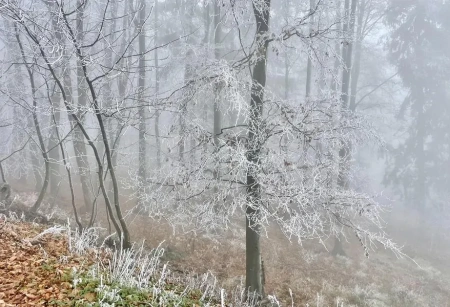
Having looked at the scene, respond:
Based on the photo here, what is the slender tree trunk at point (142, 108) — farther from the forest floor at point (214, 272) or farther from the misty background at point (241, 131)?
the forest floor at point (214, 272)

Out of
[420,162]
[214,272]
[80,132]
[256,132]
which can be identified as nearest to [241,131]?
[256,132]

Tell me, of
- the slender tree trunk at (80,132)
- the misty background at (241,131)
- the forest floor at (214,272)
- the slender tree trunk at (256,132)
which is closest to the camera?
the forest floor at (214,272)

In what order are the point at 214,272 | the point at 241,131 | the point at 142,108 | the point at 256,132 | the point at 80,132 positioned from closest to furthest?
the point at 241,131, the point at 256,132, the point at 142,108, the point at 214,272, the point at 80,132

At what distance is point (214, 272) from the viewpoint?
9359 mm

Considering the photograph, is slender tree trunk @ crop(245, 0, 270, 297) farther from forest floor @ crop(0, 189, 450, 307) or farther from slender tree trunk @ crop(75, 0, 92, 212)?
slender tree trunk @ crop(75, 0, 92, 212)

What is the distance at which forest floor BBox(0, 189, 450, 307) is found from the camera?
341 cm

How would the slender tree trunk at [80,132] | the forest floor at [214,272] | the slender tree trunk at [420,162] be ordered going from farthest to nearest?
the slender tree trunk at [420,162], the slender tree trunk at [80,132], the forest floor at [214,272]

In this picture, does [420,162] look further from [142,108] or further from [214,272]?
[142,108]

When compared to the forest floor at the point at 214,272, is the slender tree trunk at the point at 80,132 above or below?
above

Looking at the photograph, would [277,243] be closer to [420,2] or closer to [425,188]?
[425,188]

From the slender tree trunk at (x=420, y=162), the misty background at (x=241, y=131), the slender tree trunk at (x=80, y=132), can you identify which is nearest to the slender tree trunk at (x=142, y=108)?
the misty background at (x=241, y=131)

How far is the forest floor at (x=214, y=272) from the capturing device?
134 inches

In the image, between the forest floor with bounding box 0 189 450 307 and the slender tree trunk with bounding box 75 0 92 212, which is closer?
the forest floor with bounding box 0 189 450 307

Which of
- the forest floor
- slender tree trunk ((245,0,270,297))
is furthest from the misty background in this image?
the forest floor
